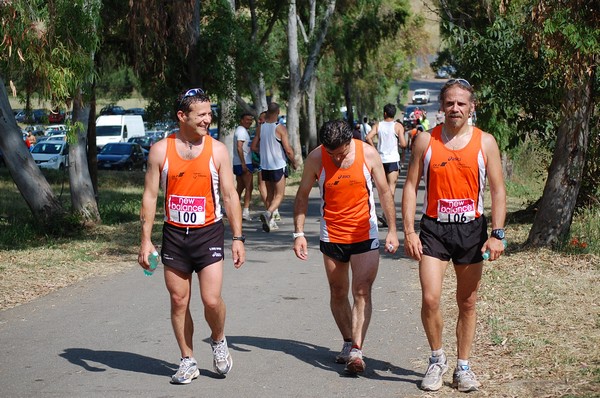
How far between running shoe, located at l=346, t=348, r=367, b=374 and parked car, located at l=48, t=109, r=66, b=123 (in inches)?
264

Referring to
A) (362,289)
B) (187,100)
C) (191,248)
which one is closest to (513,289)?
(362,289)

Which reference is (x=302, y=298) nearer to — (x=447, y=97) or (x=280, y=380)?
(x=280, y=380)

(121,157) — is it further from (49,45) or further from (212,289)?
(212,289)

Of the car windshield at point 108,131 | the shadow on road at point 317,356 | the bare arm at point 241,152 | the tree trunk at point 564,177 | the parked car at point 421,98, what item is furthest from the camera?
the parked car at point 421,98

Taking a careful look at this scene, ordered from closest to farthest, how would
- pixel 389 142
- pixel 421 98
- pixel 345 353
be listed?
1. pixel 345 353
2. pixel 389 142
3. pixel 421 98

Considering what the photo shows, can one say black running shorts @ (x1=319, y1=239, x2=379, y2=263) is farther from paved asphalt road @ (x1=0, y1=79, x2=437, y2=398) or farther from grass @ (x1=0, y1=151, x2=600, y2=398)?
grass @ (x1=0, y1=151, x2=600, y2=398)

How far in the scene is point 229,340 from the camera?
8.32 metres

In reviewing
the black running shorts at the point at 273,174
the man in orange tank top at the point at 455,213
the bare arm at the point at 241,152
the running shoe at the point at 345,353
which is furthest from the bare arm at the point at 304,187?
the bare arm at the point at 241,152

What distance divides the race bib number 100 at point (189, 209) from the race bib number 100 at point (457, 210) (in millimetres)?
1652

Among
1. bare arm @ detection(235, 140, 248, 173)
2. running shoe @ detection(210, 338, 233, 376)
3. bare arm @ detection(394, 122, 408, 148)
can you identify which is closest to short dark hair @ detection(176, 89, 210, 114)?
running shoe @ detection(210, 338, 233, 376)

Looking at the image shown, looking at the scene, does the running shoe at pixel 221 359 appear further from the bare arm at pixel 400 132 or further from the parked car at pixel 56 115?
the bare arm at pixel 400 132

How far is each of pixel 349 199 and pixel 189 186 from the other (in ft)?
3.90

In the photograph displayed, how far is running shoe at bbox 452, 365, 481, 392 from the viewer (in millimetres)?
6523

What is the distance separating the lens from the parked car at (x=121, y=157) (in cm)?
4197
